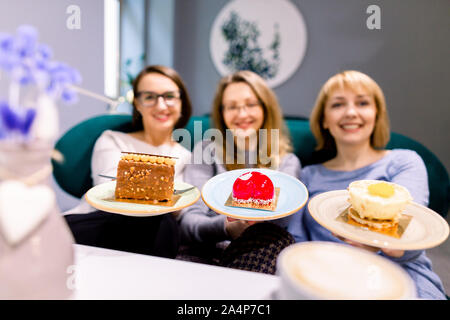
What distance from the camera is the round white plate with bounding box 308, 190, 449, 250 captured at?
23.0 inches

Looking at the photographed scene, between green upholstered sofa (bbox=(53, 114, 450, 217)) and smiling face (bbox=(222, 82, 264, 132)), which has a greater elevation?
smiling face (bbox=(222, 82, 264, 132))

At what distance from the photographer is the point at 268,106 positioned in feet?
4.46

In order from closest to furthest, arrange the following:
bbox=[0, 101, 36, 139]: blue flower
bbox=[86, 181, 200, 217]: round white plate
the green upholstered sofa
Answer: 1. bbox=[0, 101, 36, 139]: blue flower
2. bbox=[86, 181, 200, 217]: round white plate
3. the green upholstered sofa

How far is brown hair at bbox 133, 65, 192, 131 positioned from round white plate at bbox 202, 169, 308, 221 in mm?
651

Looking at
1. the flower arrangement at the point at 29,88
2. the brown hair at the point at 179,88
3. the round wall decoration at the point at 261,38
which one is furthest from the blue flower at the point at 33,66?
the round wall decoration at the point at 261,38

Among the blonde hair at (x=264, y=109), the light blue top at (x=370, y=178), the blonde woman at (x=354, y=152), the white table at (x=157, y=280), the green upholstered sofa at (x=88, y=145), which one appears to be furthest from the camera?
the green upholstered sofa at (x=88, y=145)

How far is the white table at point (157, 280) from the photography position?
1.71 ft

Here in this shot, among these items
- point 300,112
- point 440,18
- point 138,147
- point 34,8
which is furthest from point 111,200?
point 440,18

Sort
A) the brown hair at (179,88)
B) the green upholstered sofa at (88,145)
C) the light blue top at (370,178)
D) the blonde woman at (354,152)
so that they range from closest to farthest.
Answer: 1. the light blue top at (370,178)
2. the blonde woman at (354,152)
3. the brown hair at (179,88)
4. the green upholstered sofa at (88,145)

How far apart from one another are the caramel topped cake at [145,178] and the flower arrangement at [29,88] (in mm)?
495

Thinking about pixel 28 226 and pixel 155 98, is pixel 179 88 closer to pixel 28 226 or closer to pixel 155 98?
pixel 155 98

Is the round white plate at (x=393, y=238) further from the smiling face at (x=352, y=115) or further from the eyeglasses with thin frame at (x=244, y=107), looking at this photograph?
the eyeglasses with thin frame at (x=244, y=107)

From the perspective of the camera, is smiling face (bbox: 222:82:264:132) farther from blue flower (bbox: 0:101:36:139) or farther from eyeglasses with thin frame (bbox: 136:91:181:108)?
blue flower (bbox: 0:101:36:139)

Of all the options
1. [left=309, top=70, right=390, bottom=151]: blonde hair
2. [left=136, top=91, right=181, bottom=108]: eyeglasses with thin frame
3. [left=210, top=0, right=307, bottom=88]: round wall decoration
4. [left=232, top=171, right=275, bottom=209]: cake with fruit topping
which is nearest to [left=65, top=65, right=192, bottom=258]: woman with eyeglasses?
[left=136, top=91, right=181, bottom=108]: eyeglasses with thin frame
